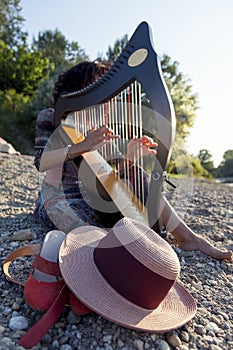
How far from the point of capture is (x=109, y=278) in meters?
1.45

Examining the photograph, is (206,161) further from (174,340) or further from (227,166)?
(174,340)

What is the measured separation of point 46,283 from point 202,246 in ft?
4.25

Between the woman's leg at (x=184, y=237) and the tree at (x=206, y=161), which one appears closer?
the woman's leg at (x=184, y=237)

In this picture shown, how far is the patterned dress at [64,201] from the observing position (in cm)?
243

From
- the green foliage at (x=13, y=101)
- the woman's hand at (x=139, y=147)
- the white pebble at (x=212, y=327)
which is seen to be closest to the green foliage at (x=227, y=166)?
the green foliage at (x=13, y=101)

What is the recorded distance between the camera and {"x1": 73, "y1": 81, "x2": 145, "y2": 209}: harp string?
2.18 metres

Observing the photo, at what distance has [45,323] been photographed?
53.9 inches

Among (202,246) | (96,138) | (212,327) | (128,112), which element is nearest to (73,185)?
(96,138)

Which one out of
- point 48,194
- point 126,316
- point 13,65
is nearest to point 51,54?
point 13,65

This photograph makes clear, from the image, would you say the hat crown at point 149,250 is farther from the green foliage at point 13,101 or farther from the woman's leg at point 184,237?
the green foliage at point 13,101

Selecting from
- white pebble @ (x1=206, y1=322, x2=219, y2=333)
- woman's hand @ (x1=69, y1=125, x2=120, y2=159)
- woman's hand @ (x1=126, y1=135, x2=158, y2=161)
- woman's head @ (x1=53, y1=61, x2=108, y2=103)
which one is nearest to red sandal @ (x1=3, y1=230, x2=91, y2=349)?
white pebble @ (x1=206, y1=322, x2=219, y2=333)

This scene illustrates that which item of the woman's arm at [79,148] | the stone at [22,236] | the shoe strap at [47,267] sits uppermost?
the woman's arm at [79,148]

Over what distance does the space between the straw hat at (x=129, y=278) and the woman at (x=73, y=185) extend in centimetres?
81

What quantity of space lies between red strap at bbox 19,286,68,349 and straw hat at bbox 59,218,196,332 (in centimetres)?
13
